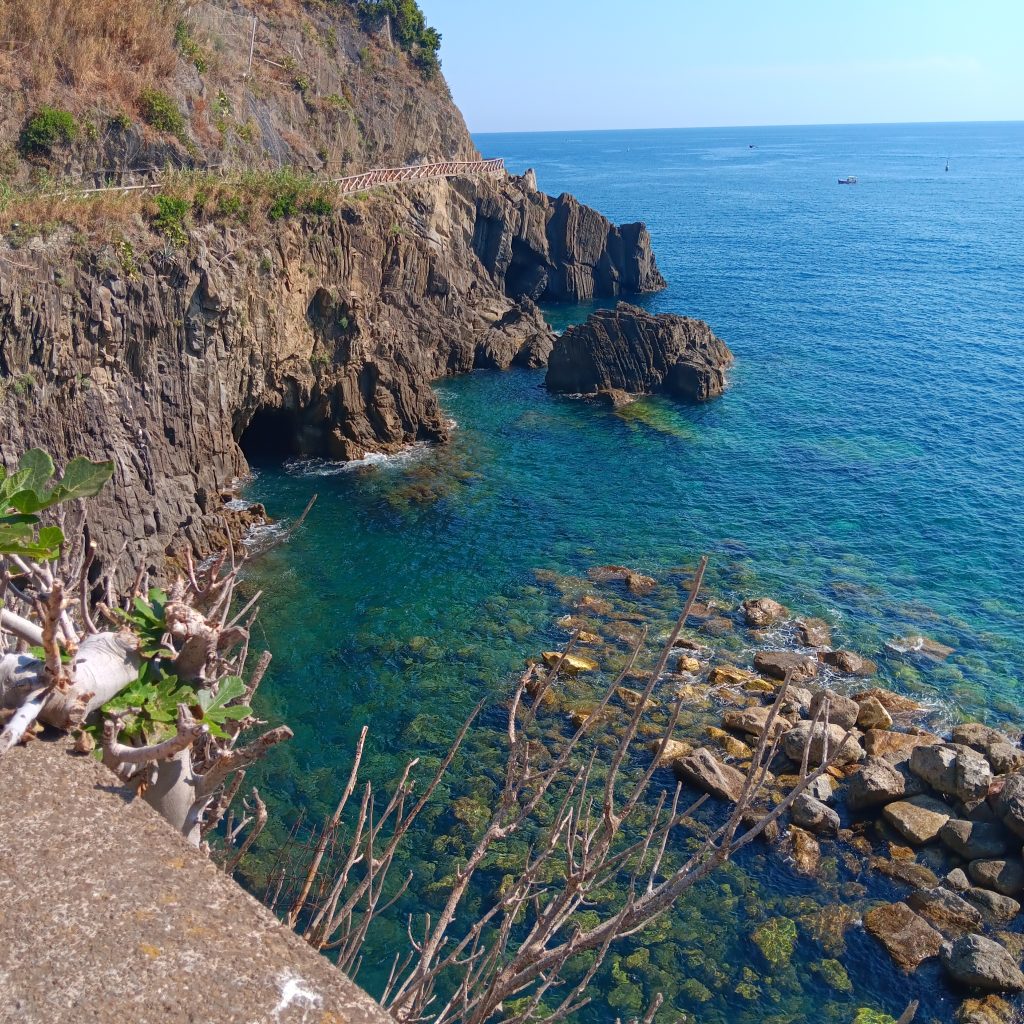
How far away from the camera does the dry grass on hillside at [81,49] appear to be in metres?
37.5

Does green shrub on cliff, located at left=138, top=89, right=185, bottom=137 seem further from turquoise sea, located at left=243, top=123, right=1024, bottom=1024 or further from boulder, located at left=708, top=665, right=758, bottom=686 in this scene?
boulder, located at left=708, top=665, right=758, bottom=686

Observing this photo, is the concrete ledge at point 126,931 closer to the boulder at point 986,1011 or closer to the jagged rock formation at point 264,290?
the jagged rock formation at point 264,290

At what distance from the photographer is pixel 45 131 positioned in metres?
36.3

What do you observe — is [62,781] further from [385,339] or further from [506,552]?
[385,339]

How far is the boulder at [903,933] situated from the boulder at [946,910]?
29 centimetres

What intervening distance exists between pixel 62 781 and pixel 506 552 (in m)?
28.8

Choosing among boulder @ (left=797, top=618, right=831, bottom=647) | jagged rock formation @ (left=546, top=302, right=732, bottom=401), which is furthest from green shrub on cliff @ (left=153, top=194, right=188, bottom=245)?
boulder @ (left=797, top=618, right=831, bottom=647)

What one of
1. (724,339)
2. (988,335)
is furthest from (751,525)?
(988,335)

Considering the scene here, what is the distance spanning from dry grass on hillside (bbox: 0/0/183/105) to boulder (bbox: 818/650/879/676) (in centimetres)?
3622

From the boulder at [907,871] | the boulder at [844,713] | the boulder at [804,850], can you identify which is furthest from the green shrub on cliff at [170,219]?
the boulder at [907,871]

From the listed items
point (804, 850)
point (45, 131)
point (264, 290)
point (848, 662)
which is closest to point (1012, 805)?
point (804, 850)

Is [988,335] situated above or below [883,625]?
above

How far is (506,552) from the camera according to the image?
34406 millimetres

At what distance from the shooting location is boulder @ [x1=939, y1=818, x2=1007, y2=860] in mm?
20953
